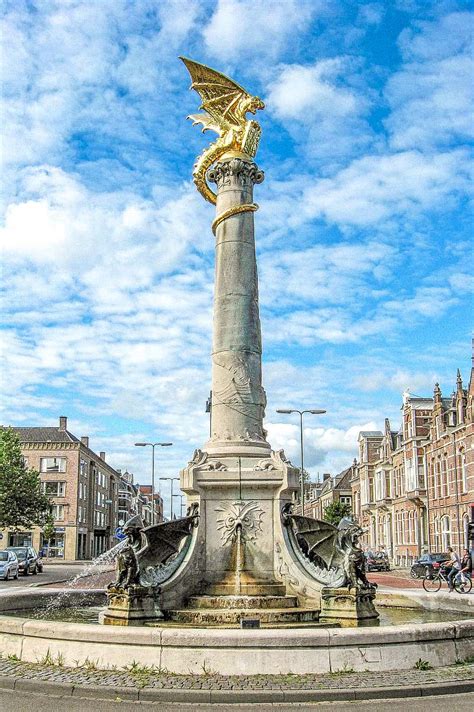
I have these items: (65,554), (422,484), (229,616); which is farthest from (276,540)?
(65,554)

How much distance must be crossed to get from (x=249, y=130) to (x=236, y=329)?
4478 mm

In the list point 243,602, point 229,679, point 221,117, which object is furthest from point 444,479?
point 229,679

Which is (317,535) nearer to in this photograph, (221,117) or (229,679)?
(229,679)

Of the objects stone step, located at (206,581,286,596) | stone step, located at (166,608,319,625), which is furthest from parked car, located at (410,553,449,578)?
stone step, located at (166,608,319,625)

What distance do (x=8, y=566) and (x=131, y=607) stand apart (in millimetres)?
26336

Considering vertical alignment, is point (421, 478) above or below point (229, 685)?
above

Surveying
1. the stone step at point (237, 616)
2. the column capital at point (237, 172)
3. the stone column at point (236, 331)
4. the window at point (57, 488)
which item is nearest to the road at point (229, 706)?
the stone step at point (237, 616)

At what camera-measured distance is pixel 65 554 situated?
77625 mm

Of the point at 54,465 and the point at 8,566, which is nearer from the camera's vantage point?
the point at 8,566

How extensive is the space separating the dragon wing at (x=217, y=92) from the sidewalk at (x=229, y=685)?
11.7 meters

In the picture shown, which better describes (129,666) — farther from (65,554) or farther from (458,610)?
(65,554)

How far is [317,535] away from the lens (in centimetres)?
1395

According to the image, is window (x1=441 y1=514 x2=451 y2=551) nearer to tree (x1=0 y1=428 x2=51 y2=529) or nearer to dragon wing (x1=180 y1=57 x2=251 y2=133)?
tree (x1=0 y1=428 x2=51 y2=529)

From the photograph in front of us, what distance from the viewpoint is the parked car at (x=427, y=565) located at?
35.9 metres
